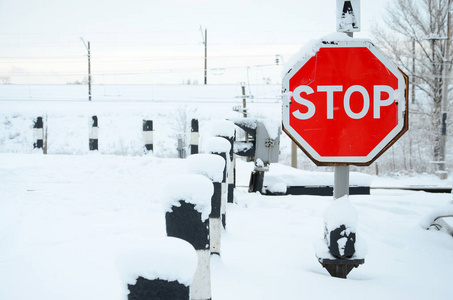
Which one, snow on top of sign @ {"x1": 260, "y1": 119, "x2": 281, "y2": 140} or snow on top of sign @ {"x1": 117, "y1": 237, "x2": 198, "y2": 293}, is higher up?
snow on top of sign @ {"x1": 260, "y1": 119, "x2": 281, "y2": 140}

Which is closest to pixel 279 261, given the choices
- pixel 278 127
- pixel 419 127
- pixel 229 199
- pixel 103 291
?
pixel 103 291

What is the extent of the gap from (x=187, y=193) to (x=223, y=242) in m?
1.90

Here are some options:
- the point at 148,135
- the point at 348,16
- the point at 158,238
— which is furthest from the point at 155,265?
the point at 148,135

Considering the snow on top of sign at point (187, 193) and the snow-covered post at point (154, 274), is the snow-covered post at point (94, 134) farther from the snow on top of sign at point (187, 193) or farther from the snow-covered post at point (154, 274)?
the snow-covered post at point (154, 274)

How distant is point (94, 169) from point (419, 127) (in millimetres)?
18691

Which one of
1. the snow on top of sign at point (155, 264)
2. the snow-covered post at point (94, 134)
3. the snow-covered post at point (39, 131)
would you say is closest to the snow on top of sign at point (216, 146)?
the snow on top of sign at point (155, 264)

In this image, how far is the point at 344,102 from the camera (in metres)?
2.34

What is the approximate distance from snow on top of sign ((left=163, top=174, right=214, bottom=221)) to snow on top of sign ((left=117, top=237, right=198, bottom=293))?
503mm

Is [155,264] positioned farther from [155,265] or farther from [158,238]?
[158,238]

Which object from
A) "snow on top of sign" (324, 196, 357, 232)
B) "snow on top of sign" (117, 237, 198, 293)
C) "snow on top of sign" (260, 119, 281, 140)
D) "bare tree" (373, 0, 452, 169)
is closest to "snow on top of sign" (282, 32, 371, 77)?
"snow on top of sign" (324, 196, 357, 232)

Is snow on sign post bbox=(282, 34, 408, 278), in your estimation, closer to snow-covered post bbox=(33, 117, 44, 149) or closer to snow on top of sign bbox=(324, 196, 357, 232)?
snow on top of sign bbox=(324, 196, 357, 232)

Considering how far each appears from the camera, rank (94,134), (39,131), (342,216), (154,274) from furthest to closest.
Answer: (39,131)
(94,134)
(342,216)
(154,274)

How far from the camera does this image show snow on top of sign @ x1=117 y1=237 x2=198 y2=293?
3.10 feet

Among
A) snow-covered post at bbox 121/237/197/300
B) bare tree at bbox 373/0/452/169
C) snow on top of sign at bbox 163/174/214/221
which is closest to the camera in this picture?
snow-covered post at bbox 121/237/197/300
